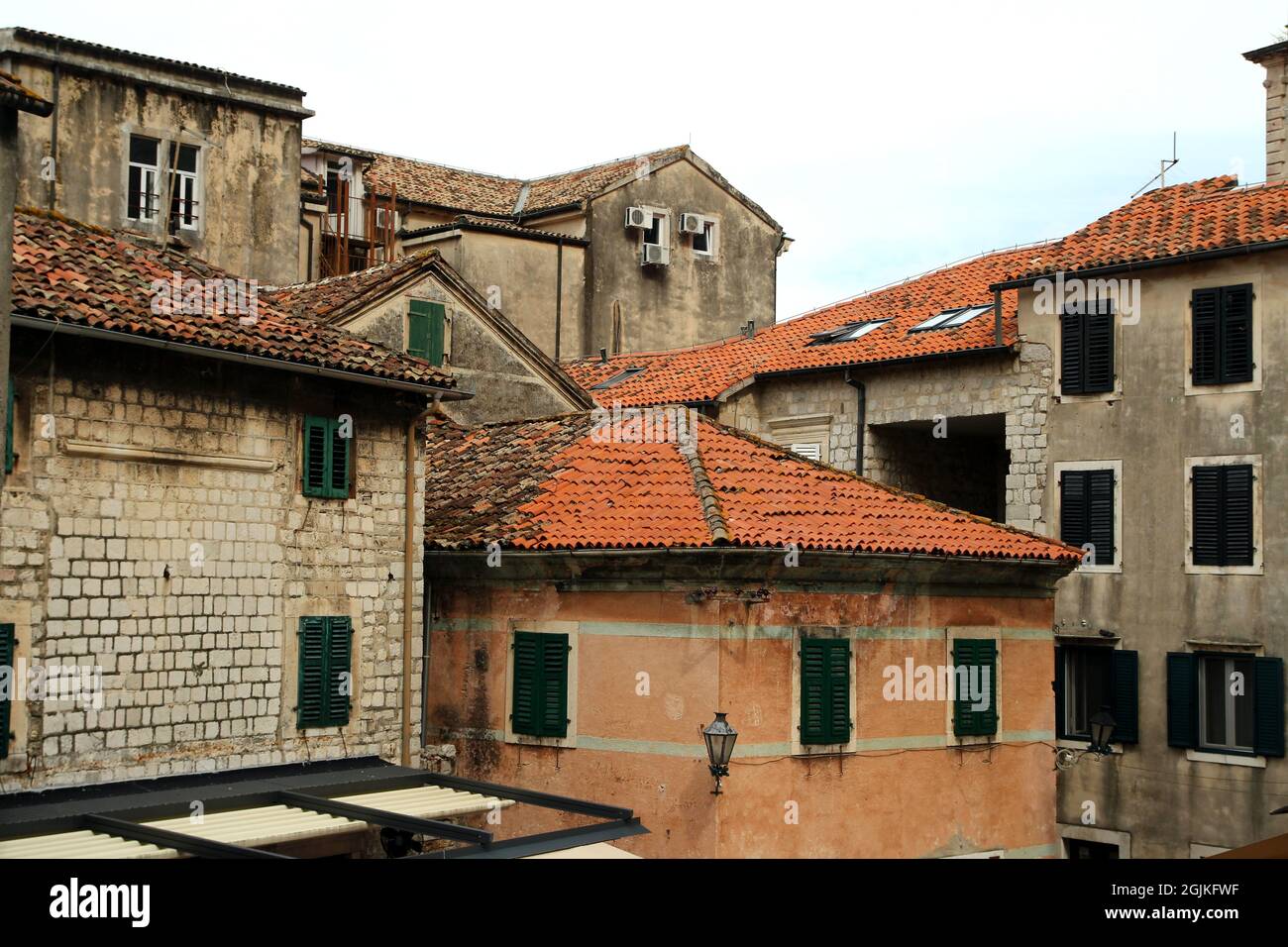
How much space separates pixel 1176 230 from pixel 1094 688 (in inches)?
314

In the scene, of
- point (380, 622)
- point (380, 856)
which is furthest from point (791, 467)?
point (380, 856)

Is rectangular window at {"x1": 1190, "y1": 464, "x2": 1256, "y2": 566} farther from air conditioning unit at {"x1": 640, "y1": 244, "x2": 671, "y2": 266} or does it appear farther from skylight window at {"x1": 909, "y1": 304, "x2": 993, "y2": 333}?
air conditioning unit at {"x1": 640, "y1": 244, "x2": 671, "y2": 266}

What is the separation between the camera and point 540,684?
19.6 metres

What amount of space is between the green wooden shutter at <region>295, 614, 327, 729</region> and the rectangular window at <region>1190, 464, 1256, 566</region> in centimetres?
1428

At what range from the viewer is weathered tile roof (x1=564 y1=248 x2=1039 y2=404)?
28.6 metres

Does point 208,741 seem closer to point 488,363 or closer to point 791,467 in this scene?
point 791,467

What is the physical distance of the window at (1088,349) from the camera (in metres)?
25.8

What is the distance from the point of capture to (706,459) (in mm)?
20734

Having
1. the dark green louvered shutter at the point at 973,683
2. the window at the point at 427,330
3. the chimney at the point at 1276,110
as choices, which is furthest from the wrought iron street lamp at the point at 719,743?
the chimney at the point at 1276,110

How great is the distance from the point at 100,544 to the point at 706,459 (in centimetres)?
812

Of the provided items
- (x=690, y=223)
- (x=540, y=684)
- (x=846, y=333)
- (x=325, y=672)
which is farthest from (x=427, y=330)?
(x=690, y=223)

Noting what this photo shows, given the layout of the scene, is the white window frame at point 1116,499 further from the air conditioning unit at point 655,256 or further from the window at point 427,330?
the air conditioning unit at point 655,256

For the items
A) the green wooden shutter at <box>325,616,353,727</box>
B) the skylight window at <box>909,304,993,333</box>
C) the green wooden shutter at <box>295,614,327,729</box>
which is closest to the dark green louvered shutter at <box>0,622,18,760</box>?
the green wooden shutter at <box>295,614,327,729</box>

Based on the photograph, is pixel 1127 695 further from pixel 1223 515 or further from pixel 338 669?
pixel 338 669
